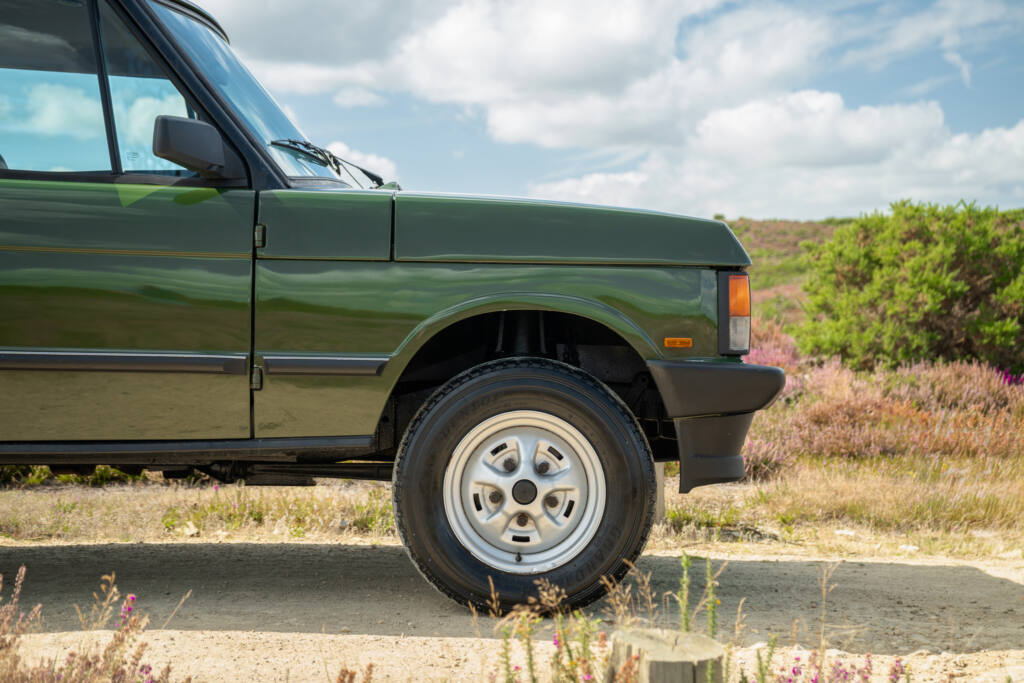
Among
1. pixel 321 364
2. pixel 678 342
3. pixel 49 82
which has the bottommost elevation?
pixel 321 364

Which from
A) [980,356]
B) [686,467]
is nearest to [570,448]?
[686,467]

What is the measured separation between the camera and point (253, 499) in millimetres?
5926

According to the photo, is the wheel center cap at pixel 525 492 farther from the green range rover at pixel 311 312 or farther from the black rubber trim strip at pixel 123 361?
the black rubber trim strip at pixel 123 361

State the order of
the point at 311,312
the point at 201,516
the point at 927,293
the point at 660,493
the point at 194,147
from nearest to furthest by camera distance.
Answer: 1. the point at 194,147
2. the point at 311,312
3. the point at 660,493
4. the point at 201,516
5. the point at 927,293

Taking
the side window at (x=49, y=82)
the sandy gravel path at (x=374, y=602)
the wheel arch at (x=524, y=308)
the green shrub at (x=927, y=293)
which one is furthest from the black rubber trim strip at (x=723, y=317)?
the green shrub at (x=927, y=293)

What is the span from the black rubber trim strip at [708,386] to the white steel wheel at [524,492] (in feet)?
1.33

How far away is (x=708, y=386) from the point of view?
3.56 m

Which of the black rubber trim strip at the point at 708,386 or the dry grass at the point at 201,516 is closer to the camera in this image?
the black rubber trim strip at the point at 708,386

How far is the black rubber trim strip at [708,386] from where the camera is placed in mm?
3555

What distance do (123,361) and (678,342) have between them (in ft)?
7.34

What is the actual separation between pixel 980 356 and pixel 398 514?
9361mm

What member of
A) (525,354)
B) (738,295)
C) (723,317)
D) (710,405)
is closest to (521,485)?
(525,354)

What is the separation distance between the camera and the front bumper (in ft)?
11.7

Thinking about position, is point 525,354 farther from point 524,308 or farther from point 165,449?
point 165,449
